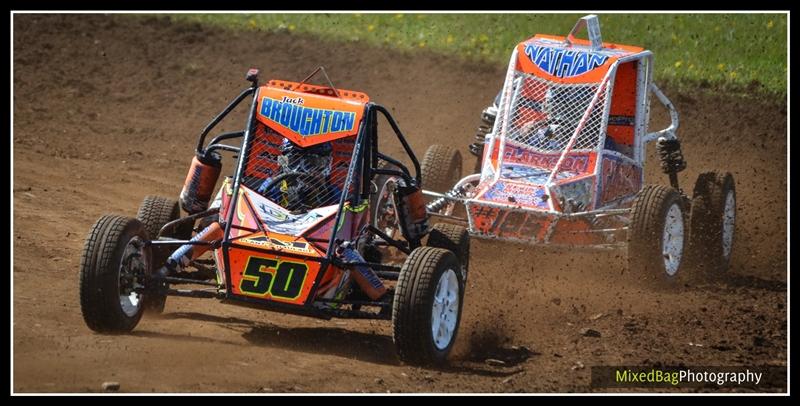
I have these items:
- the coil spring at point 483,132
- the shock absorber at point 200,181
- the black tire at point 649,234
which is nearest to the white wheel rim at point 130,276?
the shock absorber at point 200,181

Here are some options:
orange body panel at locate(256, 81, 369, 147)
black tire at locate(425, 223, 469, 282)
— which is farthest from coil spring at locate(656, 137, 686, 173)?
orange body panel at locate(256, 81, 369, 147)

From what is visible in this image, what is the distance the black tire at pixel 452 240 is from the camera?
38.4 feet

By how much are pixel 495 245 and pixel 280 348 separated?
4.59 metres

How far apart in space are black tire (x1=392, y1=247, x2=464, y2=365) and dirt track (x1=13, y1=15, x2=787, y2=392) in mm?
156

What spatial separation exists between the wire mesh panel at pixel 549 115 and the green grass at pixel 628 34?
702 cm

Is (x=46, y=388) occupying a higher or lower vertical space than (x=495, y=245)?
lower

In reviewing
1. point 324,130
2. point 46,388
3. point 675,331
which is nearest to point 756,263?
point 675,331

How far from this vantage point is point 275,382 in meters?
9.20

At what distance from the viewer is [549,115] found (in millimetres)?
14617

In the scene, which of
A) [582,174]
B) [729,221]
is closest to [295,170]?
[582,174]

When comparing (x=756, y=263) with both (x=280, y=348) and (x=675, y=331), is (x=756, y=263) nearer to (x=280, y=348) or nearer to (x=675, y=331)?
(x=675, y=331)

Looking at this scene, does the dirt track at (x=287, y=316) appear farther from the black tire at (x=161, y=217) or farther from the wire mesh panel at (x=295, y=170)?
the wire mesh panel at (x=295, y=170)

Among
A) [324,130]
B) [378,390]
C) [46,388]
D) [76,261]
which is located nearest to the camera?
[46,388]

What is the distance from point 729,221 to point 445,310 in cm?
559
